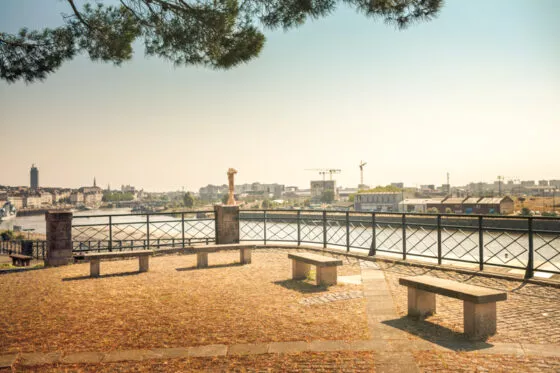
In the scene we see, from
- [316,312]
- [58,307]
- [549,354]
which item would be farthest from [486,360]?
[58,307]

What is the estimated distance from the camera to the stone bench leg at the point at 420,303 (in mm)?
4645

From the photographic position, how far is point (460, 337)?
4027 millimetres

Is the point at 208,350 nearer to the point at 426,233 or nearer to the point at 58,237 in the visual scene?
the point at 58,237

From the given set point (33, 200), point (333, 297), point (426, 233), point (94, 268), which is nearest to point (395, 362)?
point (333, 297)

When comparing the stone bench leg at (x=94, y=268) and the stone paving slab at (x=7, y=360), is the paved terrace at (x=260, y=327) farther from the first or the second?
the stone bench leg at (x=94, y=268)

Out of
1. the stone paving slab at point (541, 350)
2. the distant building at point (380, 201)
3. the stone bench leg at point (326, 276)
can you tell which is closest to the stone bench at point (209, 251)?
the stone bench leg at point (326, 276)

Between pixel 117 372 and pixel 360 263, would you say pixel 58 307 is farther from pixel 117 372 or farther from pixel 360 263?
pixel 360 263

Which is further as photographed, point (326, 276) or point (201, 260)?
point (201, 260)

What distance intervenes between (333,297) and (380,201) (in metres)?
82.9

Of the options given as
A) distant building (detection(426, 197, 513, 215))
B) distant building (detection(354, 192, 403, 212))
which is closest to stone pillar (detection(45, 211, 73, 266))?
distant building (detection(426, 197, 513, 215))

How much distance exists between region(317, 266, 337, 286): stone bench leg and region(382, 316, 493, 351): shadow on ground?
191 centimetres

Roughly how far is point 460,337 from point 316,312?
5.39ft

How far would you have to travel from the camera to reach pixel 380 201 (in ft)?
282

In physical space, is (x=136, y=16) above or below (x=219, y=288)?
above
